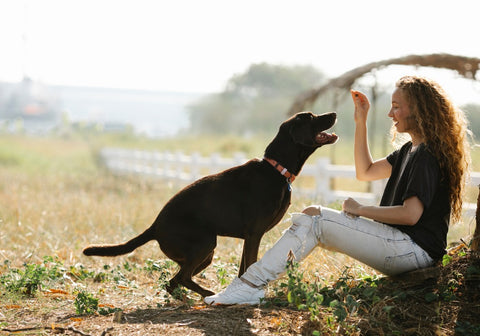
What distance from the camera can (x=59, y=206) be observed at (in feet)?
25.5

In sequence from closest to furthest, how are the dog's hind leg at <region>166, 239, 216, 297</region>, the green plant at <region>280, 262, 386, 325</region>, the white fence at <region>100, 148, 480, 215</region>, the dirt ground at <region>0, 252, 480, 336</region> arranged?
the green plant at <region>280, 262, 386, 325</region>, the dirt ground at <region>0, 252, 480, 336</region>, the dog's hind leg at <region>166, 239, 216, 297</region>, the white fence at <region>100, 148, 480, 215</region>

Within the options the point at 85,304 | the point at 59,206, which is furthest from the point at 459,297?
the point at 59,206

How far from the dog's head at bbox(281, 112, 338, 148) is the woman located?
66cm

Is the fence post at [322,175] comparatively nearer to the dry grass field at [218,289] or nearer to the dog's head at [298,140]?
the dry grass field at [218,289]

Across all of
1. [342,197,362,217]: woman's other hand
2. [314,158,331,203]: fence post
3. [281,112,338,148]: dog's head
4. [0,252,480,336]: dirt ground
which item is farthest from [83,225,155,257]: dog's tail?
[314,158,331,203]: fence post

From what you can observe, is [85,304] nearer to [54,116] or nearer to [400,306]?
[400,306]

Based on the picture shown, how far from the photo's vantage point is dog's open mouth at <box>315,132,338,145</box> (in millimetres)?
3902

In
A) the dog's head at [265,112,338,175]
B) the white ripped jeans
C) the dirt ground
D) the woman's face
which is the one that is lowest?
the dirt ground

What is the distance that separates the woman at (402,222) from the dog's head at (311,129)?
66 cm

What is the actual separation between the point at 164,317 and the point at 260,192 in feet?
3.40

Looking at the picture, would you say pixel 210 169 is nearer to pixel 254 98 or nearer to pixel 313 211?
pixel 313 211

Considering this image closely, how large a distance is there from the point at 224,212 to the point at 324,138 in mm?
909

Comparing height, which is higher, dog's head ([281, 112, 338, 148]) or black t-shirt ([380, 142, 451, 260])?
dog's head ([281, 112, 338, 148])

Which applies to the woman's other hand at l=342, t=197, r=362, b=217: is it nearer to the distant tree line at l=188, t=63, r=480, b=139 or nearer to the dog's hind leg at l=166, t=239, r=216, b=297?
the dog's hind leg at l=166, t=239, r=216, b=297
